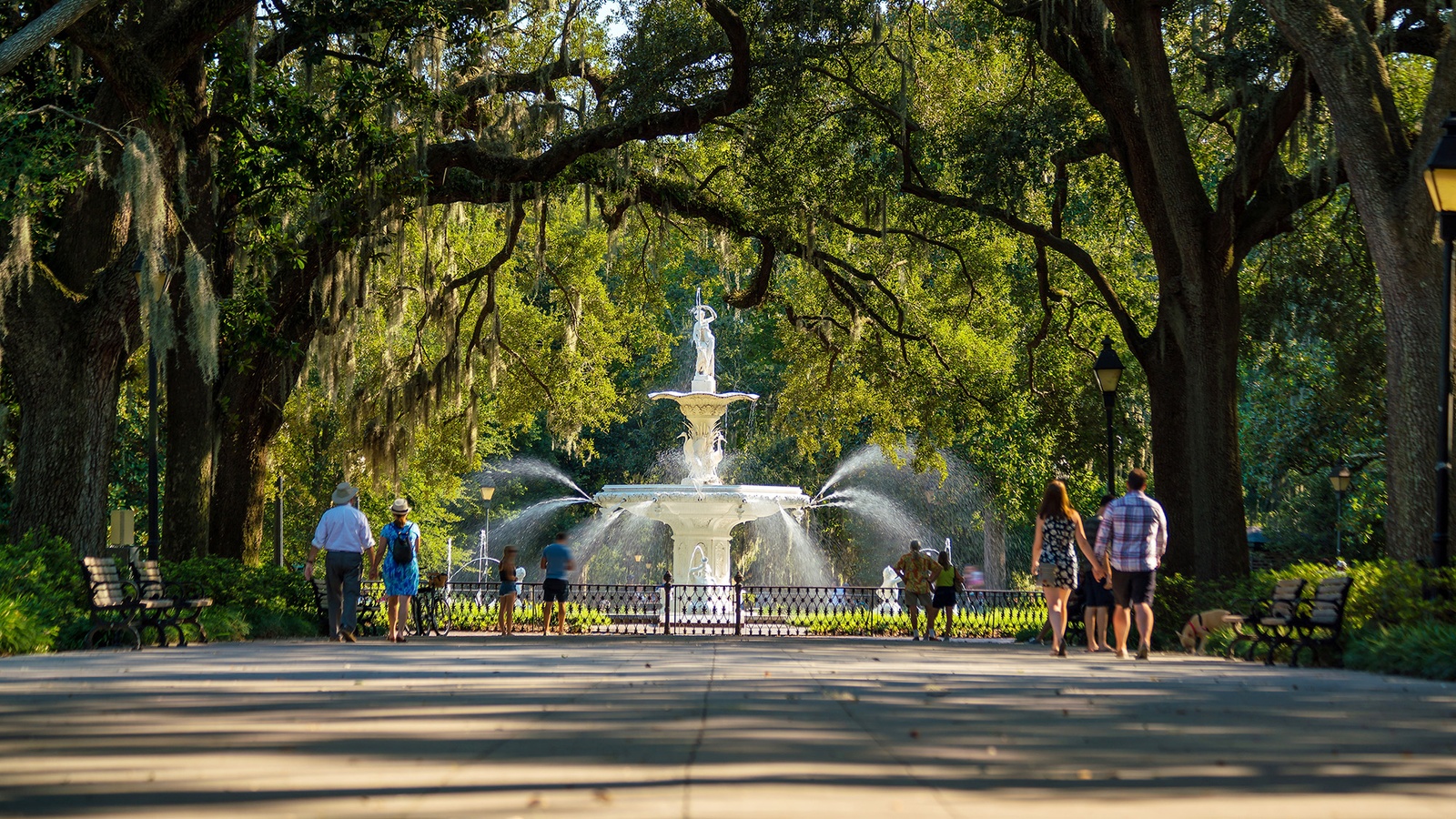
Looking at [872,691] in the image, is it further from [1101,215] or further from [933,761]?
[1101,215]

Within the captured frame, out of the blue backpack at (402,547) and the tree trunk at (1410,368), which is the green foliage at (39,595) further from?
the tree trunk at (1410,368)

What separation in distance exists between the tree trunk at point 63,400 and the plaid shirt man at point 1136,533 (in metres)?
11.2

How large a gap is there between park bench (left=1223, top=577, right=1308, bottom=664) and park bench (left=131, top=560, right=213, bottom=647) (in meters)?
11.1

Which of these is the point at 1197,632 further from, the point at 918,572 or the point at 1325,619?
the point at 918,572

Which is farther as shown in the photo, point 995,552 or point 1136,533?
point 995,552

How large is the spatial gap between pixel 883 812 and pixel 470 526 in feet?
190

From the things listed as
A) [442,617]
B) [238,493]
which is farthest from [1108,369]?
[238,493]

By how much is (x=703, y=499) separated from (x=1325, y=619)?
17104 millimetres

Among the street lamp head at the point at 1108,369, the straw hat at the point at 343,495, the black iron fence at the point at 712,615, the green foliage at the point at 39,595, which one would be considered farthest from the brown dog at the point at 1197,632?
the green foliage at the point at 39,595

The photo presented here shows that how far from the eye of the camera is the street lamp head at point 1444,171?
12.9m

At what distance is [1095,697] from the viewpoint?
9148 mm

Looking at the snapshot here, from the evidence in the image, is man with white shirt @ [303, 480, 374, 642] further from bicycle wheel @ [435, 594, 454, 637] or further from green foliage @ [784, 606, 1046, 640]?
green foliage @ [784, 606, 1046, 640]

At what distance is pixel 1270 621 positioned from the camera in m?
14.4

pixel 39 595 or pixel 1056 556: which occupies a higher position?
pixel 1056 556
